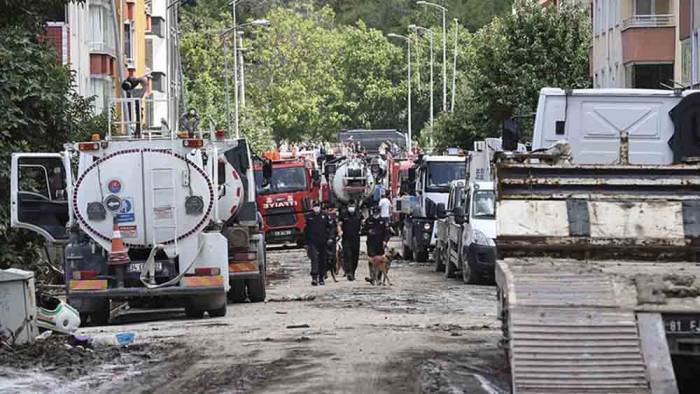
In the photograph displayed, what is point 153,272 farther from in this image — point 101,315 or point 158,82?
point 158,82

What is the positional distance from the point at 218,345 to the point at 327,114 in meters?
89.4

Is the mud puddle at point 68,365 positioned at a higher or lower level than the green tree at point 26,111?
lower

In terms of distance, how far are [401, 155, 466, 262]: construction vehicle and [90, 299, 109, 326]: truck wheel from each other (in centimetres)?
1563

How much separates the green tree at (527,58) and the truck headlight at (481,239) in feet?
71.5

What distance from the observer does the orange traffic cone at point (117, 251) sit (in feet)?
70.2

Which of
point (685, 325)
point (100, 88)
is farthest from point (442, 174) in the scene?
point (685, 325)

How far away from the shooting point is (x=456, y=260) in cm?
3052

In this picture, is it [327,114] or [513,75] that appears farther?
[327,114]

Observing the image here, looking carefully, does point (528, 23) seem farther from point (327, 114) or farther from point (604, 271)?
point (327, 114)

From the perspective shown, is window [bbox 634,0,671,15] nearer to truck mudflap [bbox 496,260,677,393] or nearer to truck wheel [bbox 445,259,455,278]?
truck wheel [bbox 445,259,455,278]

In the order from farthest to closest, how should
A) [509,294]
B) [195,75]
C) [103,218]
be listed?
[195,75], [103,218], [509,294]

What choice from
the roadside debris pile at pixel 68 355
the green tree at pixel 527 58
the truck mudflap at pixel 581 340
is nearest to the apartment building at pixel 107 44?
the green tree at pixel 527 58

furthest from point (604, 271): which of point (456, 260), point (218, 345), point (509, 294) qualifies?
point (456, 260)

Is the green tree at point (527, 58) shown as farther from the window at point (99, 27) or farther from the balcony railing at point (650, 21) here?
the window at point (99, 27)
